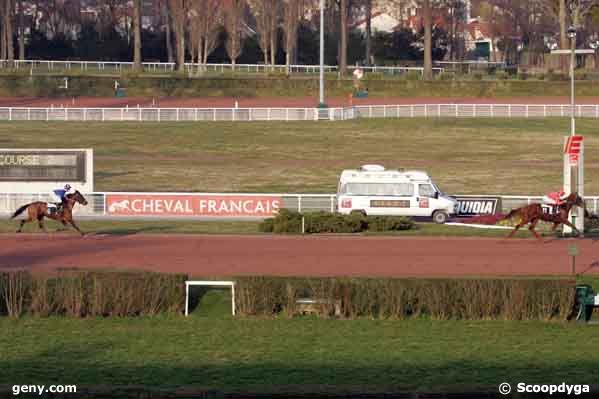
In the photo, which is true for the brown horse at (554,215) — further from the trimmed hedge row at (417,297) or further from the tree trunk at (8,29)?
the tree trunk at (8,29)

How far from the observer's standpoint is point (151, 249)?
2681cm

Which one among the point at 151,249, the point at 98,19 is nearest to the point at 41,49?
the point at 98,19

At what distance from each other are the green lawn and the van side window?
42.0ft

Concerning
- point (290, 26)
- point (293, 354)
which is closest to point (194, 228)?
point (293, 354)

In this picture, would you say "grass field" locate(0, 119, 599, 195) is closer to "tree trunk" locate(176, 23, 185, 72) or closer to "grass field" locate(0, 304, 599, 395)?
"grass field" locate(0, 304, 599, 395)

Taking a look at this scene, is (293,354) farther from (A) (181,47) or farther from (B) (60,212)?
(A) (181,47)

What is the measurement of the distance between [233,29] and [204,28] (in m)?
2.43

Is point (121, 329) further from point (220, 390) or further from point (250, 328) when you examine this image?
point (220, 390)

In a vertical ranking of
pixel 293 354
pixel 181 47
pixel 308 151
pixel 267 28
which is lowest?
pixel 293 354

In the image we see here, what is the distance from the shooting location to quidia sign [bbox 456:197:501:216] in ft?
107

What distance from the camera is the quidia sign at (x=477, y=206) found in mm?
32750

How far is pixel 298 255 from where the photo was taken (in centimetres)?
2619

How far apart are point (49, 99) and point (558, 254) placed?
4375 cm

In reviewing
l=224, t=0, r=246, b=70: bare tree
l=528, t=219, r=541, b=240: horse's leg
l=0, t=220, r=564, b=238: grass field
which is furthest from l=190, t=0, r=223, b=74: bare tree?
l=528, t=219, r=541, b=240: horse's leg
